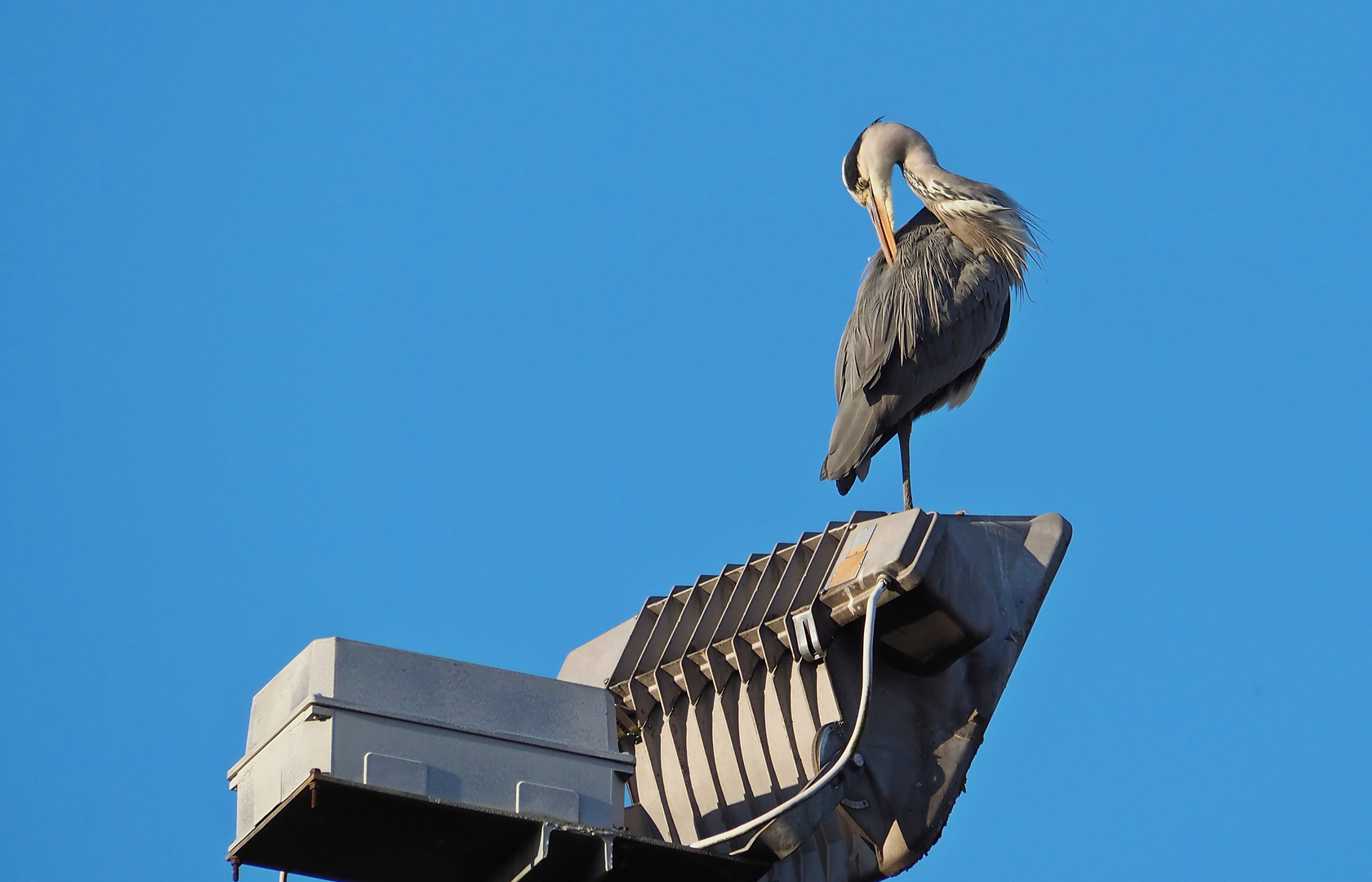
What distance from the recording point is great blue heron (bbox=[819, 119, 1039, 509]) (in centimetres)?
1180

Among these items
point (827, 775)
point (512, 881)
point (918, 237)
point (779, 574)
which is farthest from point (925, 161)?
point (512, 881)

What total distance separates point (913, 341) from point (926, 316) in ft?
0.78

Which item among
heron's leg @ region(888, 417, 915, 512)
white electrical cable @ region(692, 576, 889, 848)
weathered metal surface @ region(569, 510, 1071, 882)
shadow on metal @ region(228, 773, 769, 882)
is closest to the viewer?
shadow on metal @ region(228, 773, 769, 882)

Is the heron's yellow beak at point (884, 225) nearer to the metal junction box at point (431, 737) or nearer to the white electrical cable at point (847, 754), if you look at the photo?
the white electrical cable at point (847, 754)

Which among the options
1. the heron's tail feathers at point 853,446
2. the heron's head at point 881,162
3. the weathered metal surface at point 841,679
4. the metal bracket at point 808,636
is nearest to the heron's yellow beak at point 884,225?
the heron's head at point 881,162

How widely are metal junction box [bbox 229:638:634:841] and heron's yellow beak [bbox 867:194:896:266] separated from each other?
6.06 m

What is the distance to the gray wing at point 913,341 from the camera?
11781 millimetres

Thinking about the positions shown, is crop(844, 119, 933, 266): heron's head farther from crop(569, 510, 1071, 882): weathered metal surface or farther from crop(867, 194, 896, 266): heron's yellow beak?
crop(569, 510, 1071, 882): weathered metal surface

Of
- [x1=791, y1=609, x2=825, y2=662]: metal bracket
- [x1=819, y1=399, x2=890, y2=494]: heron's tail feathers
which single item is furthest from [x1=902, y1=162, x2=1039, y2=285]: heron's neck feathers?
[x1=791, y1=609, x2=825, y2=662]: metal bracket

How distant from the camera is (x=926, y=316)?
12.0 meters

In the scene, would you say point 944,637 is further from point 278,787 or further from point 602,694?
point 278,787

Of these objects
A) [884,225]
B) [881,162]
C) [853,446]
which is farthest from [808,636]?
[881,162]

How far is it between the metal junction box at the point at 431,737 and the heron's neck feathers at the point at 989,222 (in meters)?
5.85

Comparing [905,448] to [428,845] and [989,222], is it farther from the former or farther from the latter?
[428,845]
